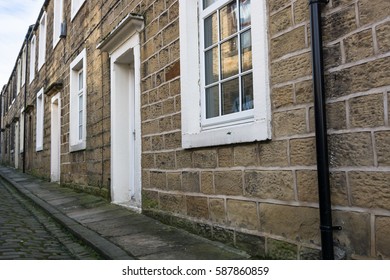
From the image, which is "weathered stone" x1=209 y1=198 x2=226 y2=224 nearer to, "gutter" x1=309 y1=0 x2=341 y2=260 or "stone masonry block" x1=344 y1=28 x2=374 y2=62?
"gutter" x1=309 y1=0 x2=341 y2=260

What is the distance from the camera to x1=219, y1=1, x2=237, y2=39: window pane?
12.4ft

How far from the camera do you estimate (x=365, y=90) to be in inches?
92.2

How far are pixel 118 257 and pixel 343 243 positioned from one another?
70.8 inches

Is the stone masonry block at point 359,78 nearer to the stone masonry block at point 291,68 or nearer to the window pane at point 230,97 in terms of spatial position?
the stone masonry block at point 291,68

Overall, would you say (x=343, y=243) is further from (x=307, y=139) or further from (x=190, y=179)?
(x=190, y=179)

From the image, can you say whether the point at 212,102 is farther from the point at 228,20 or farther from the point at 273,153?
the point at 273,153

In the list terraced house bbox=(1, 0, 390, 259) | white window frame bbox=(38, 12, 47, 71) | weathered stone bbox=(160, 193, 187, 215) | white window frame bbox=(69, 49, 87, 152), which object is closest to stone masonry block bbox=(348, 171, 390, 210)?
terraced house bbox=(1, 0, 390, 259)

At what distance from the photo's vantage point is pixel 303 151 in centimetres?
275

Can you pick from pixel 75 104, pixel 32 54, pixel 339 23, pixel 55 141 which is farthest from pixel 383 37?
pixel 32 54

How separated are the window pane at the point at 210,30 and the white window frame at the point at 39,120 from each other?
9995 millimetres

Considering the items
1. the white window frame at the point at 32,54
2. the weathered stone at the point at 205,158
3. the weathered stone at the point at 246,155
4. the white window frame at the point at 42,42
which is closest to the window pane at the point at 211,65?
the weathered stone at the point at 205,158

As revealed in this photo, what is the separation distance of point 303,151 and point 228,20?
1694 millimetres

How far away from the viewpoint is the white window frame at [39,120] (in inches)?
514

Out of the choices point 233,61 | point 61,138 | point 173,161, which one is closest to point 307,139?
point 233,61
